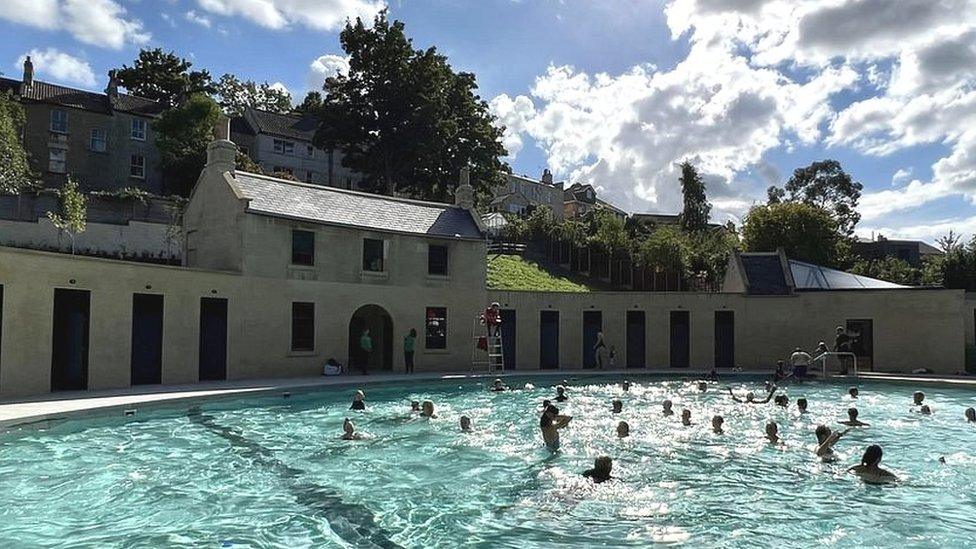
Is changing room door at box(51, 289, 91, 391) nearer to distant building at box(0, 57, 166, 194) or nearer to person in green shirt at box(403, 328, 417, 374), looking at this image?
person in green shirt at box(403, 328, 417, 374)

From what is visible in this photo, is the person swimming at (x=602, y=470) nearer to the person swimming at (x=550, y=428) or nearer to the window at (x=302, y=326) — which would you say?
the person swimming at (x=550, y=428)

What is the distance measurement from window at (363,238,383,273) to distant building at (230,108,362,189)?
115 feet

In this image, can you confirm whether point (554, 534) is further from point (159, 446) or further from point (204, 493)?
point (159, 446)

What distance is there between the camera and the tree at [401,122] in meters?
50.3

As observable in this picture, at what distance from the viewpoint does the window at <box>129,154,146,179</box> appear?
54.0m

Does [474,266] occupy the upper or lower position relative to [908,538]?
upper

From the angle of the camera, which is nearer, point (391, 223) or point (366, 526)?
point (366, 526)

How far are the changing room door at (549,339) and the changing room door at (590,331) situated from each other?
57.9 inches

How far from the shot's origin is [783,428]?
16844 mm

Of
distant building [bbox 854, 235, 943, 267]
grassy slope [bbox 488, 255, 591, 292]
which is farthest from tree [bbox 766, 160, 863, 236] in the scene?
grassy slope [bbox 488, 255, 591, 292]

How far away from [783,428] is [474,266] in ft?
54.9

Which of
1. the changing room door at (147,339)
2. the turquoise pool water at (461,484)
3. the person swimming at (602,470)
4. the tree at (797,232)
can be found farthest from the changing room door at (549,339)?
the tree at (797,232)

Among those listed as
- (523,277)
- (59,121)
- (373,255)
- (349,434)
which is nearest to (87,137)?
(59,121)

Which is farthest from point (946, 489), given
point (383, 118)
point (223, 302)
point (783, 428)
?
point (383, 118)
